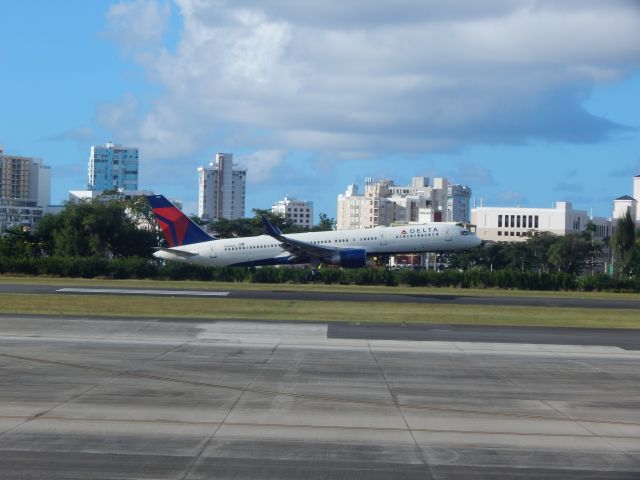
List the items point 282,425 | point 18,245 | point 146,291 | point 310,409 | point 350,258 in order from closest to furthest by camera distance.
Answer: point 282,425 < point 310,409 < point 146,291 < point 350,258 < point 18,245

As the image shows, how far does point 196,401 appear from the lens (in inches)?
647

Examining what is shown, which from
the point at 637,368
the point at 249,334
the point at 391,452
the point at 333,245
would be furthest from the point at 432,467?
the point at 333,245

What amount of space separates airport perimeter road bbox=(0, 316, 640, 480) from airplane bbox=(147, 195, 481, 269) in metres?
34.3

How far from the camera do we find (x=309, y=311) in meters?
38.3

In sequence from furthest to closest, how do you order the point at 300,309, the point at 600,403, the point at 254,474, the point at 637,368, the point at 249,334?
the point at 300,309
the point at 249,334
the point at 637,368
the point at 600,403
the point at 254,474

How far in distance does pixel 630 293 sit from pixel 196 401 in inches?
2053

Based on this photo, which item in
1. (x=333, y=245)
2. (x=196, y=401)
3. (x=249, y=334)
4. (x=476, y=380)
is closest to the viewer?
(x=196, y=401)

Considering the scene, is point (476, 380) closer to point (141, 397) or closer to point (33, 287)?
point (141, 397)

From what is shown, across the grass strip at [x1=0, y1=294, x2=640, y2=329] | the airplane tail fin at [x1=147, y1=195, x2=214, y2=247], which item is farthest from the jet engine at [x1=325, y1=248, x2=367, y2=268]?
the grass strip at [x1=0, y1=294, x2=640, y2=329]

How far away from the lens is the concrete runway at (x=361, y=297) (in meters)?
45.5

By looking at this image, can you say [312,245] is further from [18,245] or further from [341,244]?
[18,245]

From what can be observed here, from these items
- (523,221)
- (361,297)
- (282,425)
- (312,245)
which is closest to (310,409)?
(282,425)

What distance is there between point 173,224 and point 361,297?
928 inches

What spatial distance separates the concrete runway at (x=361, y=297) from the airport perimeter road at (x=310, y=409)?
18.9 metres
